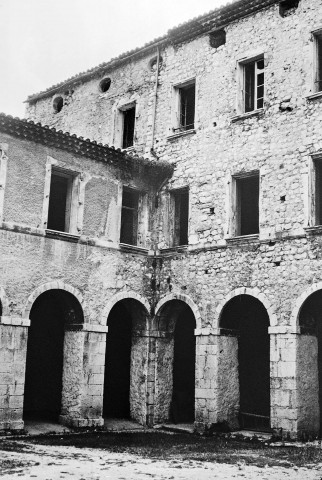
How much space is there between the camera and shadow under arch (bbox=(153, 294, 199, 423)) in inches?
656

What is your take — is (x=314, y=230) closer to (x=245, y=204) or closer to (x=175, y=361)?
(x=245, y=204)

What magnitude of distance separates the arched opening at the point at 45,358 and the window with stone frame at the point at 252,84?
286 inches

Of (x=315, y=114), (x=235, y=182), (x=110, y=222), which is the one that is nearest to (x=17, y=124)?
(x=110, y=222)

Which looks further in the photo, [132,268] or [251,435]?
[132,268]

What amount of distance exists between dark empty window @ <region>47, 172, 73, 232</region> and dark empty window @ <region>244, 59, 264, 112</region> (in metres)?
5.27

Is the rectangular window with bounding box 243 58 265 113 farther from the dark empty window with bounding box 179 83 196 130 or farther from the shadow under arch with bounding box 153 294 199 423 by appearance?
the shadow under arch with bounding box 153 294 199 423

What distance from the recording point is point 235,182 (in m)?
16.1

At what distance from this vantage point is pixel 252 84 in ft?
54.3

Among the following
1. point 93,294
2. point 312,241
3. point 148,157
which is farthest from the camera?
point 148,157

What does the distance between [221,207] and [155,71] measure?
5498 mm

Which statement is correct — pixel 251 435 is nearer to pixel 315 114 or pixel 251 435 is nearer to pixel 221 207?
pixel 221 207

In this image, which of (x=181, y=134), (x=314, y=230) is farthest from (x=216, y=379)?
(x=181, y=134)

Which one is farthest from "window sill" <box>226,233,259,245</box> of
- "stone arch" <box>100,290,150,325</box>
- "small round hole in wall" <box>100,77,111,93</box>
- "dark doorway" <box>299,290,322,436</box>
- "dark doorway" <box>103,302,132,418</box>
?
"small round hole in wall" <box>100,77,111,93</box>

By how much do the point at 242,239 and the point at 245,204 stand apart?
8.96ft
